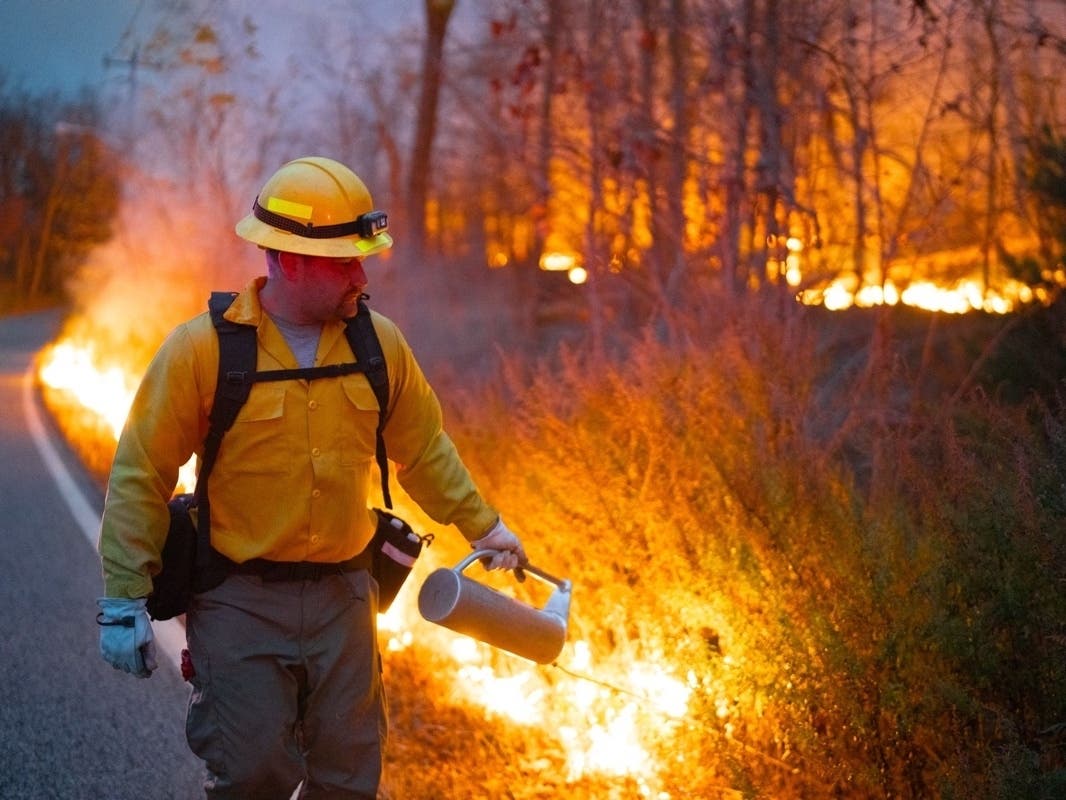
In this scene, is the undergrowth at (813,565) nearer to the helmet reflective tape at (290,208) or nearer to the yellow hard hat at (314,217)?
the yellow hard hat at (314,217)

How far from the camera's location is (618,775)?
14.7 ft

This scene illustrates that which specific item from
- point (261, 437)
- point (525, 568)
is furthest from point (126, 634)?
point (525, 568)

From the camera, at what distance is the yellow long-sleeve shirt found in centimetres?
338

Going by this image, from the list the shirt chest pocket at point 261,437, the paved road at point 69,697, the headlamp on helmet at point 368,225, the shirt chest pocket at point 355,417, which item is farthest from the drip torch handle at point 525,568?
the paved road at point 69,697

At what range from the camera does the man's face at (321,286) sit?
11.5 feet

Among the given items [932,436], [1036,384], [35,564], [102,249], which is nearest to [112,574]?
[932,436]

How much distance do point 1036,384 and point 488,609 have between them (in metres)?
5.01

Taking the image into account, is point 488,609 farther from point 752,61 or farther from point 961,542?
point 752,61

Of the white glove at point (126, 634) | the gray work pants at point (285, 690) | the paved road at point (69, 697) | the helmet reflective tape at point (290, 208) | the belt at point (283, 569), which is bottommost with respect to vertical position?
the paved road at point (69, 697)

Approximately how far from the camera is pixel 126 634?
3.29 metres

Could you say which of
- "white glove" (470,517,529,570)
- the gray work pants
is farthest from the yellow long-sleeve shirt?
"white glove" (470,517,529,570)

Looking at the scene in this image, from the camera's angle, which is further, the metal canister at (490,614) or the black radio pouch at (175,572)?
the metal canister at (490,614)

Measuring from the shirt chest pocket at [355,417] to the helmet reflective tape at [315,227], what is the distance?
35 centimetres

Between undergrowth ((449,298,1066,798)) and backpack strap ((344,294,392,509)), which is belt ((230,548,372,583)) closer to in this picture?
backpack strap ((344,294,392,509))
